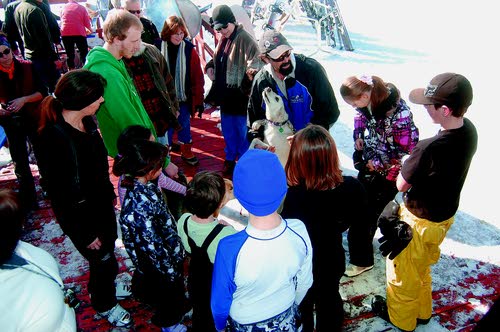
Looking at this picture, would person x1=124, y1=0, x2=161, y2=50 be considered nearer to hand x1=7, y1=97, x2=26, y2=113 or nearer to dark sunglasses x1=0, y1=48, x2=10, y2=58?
dark sunglasses x1=0, y1=48, x2=10, y2=58

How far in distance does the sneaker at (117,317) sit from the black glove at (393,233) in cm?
199

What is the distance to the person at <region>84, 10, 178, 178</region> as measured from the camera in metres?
2.76

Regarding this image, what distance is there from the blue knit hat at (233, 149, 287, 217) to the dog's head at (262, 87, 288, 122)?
1689mm

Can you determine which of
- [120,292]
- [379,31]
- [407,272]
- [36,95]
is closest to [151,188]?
[120,292]

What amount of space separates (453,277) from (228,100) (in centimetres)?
298

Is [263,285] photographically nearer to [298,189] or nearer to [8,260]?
[298,189]

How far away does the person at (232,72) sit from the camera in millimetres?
4102

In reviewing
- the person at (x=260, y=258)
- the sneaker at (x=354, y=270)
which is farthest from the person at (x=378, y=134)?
the person at (x=260, y=258)

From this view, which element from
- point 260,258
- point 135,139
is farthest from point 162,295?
point 260,258

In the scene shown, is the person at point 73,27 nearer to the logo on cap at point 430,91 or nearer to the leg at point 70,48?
the leg at point 70,48

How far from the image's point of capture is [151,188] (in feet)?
7.59

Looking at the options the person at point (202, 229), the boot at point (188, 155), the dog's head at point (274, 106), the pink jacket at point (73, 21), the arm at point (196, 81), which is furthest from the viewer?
the pink jacket at point (73, 21)

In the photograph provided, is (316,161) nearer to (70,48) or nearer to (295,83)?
(295,83)

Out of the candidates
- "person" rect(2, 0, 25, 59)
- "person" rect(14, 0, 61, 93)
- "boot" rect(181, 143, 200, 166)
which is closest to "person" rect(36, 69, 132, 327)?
"boot" rect(181, 143, 200, 166)
